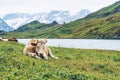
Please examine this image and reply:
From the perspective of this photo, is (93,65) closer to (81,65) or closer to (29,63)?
(81,65)

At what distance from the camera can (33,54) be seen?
29.5 metres

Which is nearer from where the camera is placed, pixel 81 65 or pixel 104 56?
pixel 81 65

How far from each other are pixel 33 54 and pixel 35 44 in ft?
4.55

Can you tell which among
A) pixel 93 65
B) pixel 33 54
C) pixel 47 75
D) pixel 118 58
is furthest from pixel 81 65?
pixel 118 58

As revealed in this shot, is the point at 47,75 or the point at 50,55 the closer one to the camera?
the point at 47,75

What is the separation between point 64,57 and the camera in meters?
33.3

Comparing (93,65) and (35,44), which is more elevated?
(35,44)

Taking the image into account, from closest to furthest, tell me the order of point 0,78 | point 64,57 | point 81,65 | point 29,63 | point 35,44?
1. point 0,78
2. point 29,63
3. point 81,65
4. point 35,44
5. point 64,57

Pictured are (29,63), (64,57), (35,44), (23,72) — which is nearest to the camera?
(23,72)

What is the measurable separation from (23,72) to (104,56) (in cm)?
2060

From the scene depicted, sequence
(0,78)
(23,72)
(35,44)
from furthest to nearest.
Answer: (35,44)
(23,72)
(0,78)

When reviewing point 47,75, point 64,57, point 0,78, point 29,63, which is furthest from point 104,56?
point 0,78

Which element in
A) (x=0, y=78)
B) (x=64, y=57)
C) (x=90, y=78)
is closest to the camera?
(x=0, y=78)

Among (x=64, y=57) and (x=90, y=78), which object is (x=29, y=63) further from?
(x=64, y=57)
